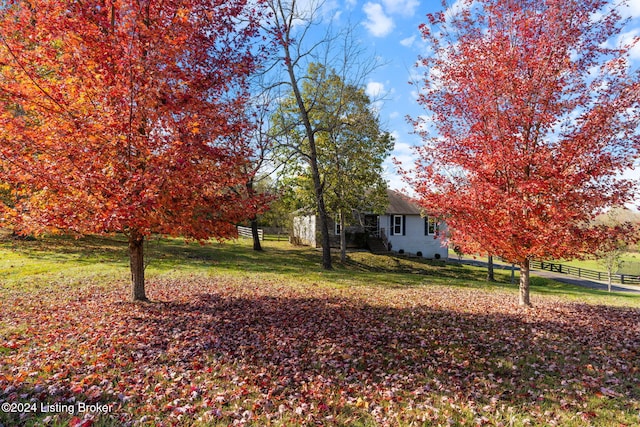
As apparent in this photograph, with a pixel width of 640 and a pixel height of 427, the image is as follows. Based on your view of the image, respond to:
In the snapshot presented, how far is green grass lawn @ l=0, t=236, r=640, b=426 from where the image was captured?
433 centimetres

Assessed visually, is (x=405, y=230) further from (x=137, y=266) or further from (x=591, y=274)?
(x=137, y=266)

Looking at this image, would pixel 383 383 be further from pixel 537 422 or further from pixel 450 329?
pixel 450 329

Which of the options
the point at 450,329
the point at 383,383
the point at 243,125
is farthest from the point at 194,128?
the point at 450,329

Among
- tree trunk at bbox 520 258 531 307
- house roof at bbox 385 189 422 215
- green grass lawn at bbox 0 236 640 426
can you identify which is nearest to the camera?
green grass lawn at bbox 0 236 640 426

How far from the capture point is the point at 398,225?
33781 millimetres

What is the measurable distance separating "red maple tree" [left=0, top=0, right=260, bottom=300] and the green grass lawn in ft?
6.85

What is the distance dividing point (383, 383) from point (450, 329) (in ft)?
10.2

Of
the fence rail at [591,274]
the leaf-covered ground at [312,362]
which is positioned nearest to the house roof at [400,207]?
the fence rail at [591,274]

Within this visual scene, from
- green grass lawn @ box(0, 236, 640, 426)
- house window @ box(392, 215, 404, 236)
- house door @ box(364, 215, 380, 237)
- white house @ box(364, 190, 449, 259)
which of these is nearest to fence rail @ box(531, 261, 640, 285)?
white house @ box(364, 190, 449, 259)

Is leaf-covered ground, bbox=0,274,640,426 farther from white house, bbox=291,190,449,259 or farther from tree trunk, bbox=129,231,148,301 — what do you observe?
white house, bbox=291,190,449,259

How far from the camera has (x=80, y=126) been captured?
670 centimetres

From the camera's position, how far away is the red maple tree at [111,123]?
6.55 metres

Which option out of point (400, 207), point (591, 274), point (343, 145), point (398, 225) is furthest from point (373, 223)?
point (591, 274)

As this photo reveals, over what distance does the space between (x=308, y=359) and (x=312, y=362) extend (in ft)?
0.44
